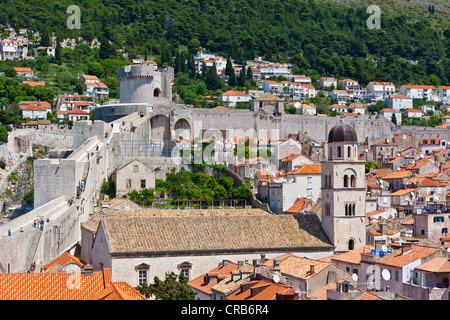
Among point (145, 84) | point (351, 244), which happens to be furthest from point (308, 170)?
point (145, 84)

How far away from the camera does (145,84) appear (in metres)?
59.8

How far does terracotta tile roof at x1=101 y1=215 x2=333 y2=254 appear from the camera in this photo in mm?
31953

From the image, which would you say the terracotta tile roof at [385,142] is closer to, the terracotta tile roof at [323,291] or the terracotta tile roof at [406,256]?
the terracotta tile roof at [406,256]

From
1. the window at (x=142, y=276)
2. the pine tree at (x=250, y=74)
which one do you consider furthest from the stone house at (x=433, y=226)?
the pine tree at (x=250, y=74)

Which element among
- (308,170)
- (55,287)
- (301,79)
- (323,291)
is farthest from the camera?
(301,79)

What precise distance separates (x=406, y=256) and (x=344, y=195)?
8.88 metres

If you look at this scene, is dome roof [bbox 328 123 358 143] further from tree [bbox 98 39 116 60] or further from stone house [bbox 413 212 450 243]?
tree [bbox 98 39 116 60]

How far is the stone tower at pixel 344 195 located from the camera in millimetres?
35562

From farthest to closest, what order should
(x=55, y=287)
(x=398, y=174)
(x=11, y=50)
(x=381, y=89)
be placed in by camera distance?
(x=381, y=89) → (x=11, y=50) → (x=398, y=174) → (x=55, y=287)

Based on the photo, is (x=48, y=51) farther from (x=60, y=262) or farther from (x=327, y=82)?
(x=60, y=262)

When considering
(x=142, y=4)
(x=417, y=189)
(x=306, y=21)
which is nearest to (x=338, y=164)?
(x=417, y=189)

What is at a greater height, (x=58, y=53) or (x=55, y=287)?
(x=58, y=53)

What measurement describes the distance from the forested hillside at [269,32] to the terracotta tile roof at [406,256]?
102 meters

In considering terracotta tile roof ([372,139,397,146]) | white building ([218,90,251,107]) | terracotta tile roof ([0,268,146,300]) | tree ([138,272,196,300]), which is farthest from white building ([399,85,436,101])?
terracotta tile roof ([0,268,146,300])
